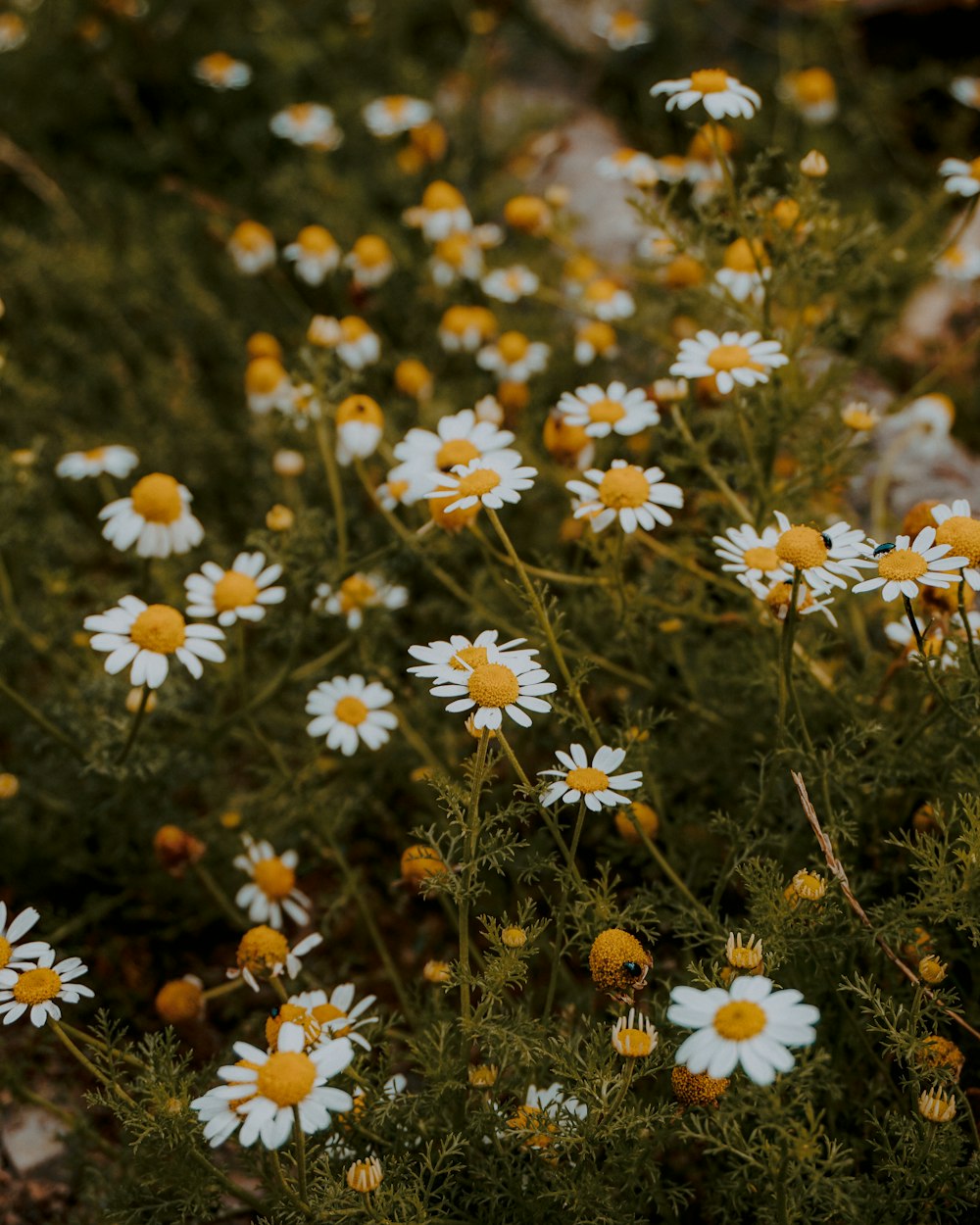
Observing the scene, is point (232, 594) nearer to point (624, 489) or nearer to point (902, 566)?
point (624, 489)

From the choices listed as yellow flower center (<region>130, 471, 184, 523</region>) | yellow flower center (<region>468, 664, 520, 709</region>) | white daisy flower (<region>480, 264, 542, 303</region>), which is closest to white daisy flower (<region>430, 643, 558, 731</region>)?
yellow flower center (<region>468, 664, 520, 709</region>)

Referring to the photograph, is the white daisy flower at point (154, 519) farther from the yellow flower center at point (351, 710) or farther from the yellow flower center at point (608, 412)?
the yellow flower center at point (608, 412)

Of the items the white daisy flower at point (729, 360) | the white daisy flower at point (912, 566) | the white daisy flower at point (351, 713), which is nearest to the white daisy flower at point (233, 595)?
the white daisy flower at point (351, 713)

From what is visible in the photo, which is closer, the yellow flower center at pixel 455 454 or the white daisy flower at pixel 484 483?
the white daisy flower at pixel 484 483

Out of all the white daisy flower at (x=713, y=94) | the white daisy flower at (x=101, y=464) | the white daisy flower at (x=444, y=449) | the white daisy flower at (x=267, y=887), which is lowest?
the white daisy flower at (x=267, y=887)

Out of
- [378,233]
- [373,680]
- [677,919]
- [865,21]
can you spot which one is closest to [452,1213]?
[677,919]

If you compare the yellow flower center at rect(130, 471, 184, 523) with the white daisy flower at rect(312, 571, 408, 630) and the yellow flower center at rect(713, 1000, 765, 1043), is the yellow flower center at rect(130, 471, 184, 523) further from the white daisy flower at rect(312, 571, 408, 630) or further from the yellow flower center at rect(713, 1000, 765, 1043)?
the yellow flower center at rect(713, 1000, 765, 1043)
